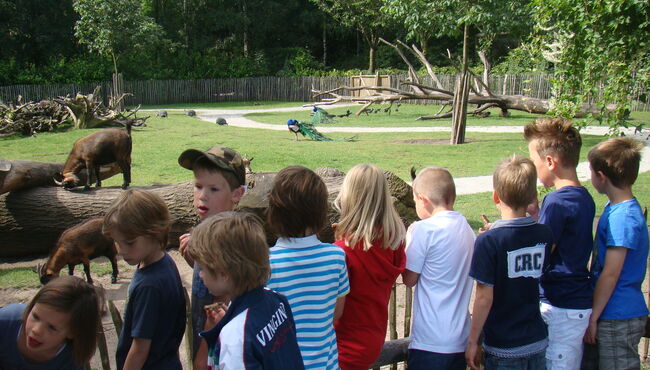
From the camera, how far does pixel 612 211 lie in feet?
10.3

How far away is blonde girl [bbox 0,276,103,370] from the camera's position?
2.22 meters

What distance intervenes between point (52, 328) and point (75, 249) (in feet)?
12.5

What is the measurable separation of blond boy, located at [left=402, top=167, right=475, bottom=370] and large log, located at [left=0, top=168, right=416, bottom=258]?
407 cm

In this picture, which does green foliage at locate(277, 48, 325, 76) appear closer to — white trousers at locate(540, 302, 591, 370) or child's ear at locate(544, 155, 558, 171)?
child's ear at locate(544, 155, 558, 171)

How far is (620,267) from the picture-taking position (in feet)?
10.0

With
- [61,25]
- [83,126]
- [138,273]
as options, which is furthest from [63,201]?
[61,25]

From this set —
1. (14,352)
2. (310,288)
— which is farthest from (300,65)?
(14,352)

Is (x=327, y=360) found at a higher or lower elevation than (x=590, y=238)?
lower

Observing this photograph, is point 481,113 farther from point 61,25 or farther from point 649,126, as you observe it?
point 61,25

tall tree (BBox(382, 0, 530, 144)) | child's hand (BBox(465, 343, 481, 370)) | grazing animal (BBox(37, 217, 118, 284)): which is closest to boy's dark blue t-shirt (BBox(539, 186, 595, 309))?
child's hand (BBox(465, 343, 481, 370))

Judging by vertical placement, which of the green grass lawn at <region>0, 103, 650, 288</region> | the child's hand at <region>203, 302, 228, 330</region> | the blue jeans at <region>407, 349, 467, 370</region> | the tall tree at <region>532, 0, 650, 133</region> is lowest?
the green grass lawn at <region>0, 103, 650, 288</region>

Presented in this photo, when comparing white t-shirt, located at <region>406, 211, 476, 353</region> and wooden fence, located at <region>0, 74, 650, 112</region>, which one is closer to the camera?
white t-shirt, located at <region>406, 211, 476, 353</region>

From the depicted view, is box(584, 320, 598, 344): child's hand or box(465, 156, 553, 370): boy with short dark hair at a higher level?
box(465, 156, 553, 370): boy with short dark hair

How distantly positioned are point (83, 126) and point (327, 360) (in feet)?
61.2
